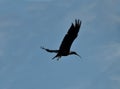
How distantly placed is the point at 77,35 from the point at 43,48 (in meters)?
4.77

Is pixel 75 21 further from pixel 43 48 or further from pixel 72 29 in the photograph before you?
pixel 43 48

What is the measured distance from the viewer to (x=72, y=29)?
70875 mm

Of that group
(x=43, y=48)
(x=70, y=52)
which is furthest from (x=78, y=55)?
(x=43, y=48)

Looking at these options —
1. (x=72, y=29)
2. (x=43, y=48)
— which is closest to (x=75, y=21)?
(x=72, y=29)

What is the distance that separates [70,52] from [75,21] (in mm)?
4239

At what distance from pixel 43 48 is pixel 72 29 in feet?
14.8

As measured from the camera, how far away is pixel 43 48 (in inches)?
2724

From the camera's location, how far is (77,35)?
233 feet

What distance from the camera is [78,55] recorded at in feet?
240

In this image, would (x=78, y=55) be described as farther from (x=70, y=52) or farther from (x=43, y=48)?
(x=43, y=48)

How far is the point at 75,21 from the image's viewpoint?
70875 millimetres

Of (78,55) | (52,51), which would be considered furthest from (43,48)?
(78,55)

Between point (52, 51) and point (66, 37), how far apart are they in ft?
8.98

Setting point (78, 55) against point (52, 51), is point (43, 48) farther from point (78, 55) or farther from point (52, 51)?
point (78, 55)
